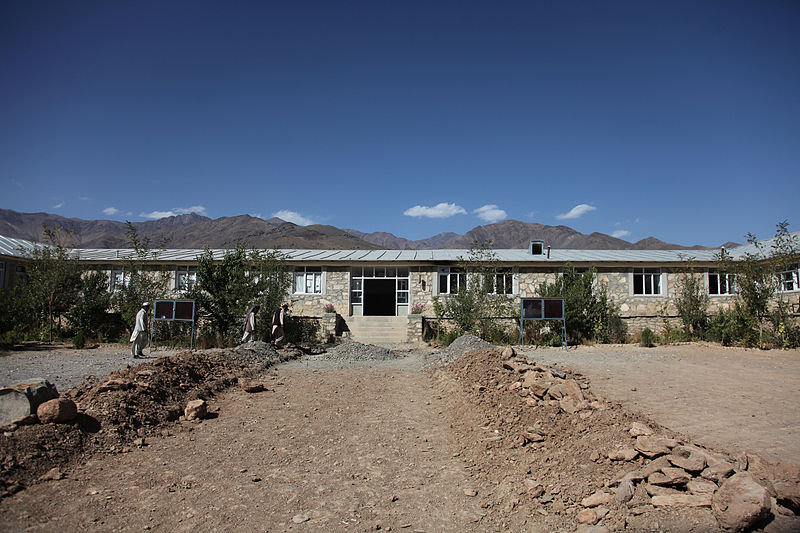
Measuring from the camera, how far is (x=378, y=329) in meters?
21.6

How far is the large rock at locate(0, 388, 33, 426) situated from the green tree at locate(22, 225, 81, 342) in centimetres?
1495

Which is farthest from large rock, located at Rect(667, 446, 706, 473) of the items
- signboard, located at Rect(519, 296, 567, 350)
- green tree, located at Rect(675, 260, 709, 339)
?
green tree, located at Rect(675, 260, 709, 339)

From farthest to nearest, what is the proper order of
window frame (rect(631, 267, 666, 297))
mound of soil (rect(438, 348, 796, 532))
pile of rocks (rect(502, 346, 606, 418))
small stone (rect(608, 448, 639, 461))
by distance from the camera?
window frame (rect(631, 267, 666, 297)) → pile of rocks (rect(502, 346, 606, 418)) → small stone (rect(608, 448, 639, 461)) → mound of soil (rect(438, 348, 796, 532))

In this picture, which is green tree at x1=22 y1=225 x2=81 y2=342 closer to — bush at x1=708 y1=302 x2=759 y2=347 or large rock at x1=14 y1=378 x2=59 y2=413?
large rock at x1=14 y1=378 x2=59 y2=413

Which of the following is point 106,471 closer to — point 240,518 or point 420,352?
point 240,518

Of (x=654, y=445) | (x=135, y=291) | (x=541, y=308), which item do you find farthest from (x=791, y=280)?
(x=135, y=291)

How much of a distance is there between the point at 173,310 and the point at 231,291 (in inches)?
77.7

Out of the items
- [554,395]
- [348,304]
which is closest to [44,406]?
[554,395]

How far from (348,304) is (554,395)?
16.1 meters

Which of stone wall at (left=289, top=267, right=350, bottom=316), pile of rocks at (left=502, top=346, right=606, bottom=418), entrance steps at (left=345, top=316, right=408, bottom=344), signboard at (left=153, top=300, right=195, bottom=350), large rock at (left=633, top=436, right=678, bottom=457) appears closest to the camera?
large rock at (left=633, top=436, right=678, bottom=457)

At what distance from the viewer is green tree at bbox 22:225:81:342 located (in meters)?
18.5

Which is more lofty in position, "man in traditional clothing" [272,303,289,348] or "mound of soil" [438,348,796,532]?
"man in traditional clothing" [272,303,289,348]

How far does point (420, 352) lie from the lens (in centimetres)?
1733

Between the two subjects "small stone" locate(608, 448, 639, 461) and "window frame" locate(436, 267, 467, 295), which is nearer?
"small stone" locate(608, 448, 639, 461)
